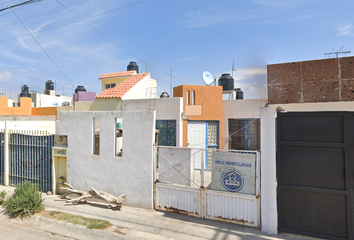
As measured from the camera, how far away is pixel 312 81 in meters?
4.88

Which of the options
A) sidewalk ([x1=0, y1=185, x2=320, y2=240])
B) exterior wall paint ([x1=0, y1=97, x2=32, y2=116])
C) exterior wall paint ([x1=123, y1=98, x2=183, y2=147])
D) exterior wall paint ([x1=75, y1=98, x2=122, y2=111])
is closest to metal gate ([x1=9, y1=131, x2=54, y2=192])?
sidewalk ([x1=0, y1=185, x2=320, y2=240])

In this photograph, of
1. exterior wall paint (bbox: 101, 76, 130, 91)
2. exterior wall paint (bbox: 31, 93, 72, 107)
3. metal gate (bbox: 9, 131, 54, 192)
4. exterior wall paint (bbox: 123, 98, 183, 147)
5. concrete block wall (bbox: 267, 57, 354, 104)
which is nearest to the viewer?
concrete block wall (bbox: 267, 57, 354, 104)

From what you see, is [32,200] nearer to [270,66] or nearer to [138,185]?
[138,185]

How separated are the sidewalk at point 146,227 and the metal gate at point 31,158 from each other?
5.64ft

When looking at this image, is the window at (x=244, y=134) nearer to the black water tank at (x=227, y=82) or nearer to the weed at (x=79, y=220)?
the black water tank at (x=227, y=82)

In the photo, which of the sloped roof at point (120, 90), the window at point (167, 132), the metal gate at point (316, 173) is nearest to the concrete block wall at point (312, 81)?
the metal gate at point (316, 173)

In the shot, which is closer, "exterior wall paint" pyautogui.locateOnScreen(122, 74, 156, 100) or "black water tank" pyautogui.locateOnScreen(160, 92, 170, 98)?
"exterior wall paint" pyautogui.locateOnScreen(122, 74, 156, 100)

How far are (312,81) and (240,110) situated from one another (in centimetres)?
599

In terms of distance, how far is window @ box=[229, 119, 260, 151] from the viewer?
1086cm

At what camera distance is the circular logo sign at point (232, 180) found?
5680 mm

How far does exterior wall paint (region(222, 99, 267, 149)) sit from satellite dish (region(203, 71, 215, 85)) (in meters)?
1.97

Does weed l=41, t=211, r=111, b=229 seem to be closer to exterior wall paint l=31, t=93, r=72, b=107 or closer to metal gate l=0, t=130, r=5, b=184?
metal gate l=0, t=130, r=5, b=184

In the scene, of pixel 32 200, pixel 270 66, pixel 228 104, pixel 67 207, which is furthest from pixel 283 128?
pixel 32 200

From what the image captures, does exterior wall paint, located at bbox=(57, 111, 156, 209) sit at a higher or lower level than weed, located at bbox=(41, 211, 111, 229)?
higher
